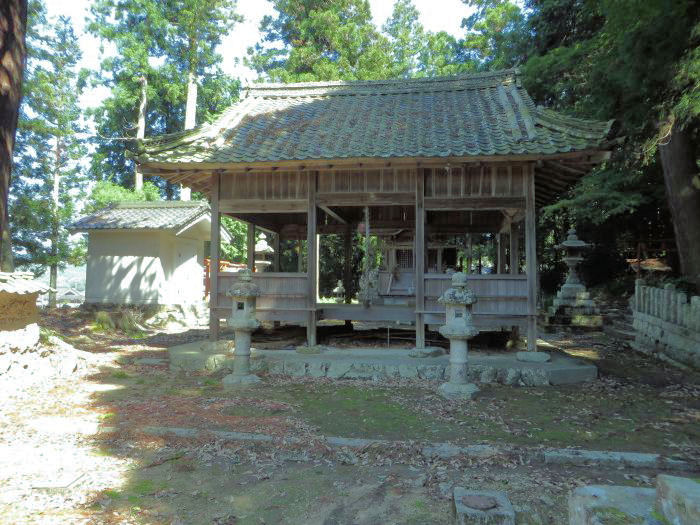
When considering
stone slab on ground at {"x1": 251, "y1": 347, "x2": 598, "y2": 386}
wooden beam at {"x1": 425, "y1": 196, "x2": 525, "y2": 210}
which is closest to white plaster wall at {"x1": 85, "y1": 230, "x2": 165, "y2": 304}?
stone slab on ground at {"x1": 251, "y1": 347, "x2": 598, "y2": 386}

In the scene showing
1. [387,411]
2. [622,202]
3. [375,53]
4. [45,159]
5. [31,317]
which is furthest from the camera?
[375,53]

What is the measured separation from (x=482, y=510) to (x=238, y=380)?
226 inches

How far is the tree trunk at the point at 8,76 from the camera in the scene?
29.3 feet

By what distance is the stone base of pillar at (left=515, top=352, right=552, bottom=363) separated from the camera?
885 cm

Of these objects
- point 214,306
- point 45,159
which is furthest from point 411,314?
point 45,159

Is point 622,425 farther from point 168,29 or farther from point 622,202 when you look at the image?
point 168,29

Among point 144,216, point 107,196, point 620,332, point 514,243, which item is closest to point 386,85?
point 514,243

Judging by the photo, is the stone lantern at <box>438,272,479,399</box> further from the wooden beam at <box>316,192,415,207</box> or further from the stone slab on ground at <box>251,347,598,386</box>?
the wooden beam at <box>316,192,415,207</box>

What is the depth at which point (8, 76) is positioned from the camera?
9016mm

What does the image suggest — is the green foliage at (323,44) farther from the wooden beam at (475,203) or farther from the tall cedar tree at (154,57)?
the wooden beam at (475,203)

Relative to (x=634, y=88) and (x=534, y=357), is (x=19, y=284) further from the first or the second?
(x=634, y=88)

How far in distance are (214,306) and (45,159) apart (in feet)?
54.4

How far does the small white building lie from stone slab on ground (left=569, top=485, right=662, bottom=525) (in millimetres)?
17426

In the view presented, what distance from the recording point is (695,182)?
11.5 meters
